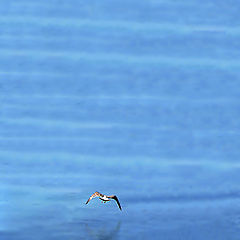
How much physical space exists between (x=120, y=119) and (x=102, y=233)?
1.26ft

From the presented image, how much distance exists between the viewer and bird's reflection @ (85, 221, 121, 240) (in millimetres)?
1290

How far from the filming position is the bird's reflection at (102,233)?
129 cm

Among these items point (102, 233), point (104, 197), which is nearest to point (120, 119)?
point (104, 197)

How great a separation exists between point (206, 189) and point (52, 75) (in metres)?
0.50

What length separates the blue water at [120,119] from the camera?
136 cm

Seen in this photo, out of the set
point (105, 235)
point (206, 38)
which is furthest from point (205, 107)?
point (105, 235)

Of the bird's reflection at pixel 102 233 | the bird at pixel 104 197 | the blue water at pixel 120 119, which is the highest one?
the blue water at pixel 120 119

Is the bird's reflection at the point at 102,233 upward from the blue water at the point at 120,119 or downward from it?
downward

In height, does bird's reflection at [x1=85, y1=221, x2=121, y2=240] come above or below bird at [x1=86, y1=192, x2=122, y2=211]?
below

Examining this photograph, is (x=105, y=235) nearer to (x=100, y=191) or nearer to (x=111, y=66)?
(x=100, y=191)

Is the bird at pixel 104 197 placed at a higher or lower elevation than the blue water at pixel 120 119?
lower

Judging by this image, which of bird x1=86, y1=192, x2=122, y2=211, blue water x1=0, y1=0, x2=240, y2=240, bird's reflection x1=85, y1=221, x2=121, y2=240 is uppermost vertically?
blue water x1=0, y1=0, x2=240, y2=240

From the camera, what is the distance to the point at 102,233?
4.27ft

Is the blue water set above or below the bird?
above
